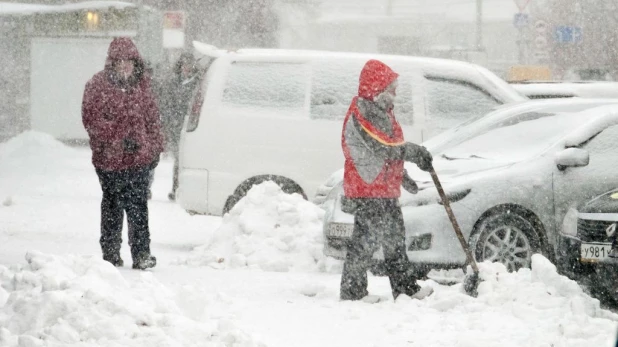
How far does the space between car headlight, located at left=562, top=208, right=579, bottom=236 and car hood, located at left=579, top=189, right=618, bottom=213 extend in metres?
0.07

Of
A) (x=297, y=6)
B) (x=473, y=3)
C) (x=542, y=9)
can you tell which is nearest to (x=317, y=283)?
(x=297, y=6)

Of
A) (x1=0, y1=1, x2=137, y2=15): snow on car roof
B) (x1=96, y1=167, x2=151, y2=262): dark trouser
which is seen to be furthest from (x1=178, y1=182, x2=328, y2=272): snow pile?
(x1=0, y1=1, x2=137, y2=15): snow on car roof

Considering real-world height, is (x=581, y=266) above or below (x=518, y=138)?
below

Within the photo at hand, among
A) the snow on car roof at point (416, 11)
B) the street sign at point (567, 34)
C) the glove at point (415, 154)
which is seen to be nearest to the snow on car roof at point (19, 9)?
the street sign at point (567, 34)

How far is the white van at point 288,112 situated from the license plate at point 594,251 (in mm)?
3600

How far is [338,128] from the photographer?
462 inches

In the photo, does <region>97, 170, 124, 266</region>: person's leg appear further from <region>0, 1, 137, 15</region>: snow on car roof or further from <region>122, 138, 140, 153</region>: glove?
<region>0, 1, 137, 15</region>: snow on car roof

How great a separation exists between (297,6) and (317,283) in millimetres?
32445

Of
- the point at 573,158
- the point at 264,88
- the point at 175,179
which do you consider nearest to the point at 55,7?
the point at 175,179

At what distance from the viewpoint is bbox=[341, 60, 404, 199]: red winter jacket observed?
Result: 793 centimetres

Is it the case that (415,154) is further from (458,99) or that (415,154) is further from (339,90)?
(458,99)

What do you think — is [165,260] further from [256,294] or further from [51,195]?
[51,195]

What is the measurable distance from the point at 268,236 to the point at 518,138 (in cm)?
224

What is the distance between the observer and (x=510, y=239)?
9.51 meters
